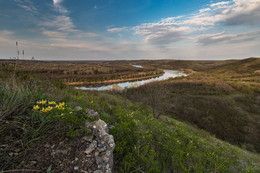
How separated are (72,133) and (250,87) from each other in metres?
45.4

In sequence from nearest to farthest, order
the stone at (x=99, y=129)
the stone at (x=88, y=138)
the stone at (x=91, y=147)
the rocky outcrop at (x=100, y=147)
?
the rocky outcrop at (x=100, y=147) < the stone at (x=91, y=147) < the stone at (x=88, y=138) < the stone at (x=99, y=129)

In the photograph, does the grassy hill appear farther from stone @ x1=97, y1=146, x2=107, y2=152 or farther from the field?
stone @ x1=97, y1=146, x2=107, y2=152

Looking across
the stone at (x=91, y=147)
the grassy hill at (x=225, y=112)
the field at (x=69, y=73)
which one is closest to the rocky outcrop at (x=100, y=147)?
the stone at (x=91, y=147)

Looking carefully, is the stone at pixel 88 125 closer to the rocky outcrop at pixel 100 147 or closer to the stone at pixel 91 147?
the rocky outcrop at pixel 100 147

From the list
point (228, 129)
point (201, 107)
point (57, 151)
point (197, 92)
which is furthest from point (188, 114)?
point (57, 151)

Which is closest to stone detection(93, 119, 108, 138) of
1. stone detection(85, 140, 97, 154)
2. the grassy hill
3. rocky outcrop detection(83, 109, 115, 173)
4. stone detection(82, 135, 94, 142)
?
rocky outcrop detection(83, 109, 115, 173)

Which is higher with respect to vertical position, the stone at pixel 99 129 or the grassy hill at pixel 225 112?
the stone at pixel 99 129

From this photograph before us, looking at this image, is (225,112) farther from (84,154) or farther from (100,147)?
(84,154)

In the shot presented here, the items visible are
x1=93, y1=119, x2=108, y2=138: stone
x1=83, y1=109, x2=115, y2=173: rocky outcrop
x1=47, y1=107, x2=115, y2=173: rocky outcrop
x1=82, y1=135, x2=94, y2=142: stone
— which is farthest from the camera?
x1=93, y1=119, x2=108, y2=138: stone

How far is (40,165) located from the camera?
5.77ft

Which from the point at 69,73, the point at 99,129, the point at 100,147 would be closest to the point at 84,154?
the point at 100,147

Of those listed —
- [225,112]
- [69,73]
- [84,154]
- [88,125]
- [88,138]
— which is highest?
[69,73]

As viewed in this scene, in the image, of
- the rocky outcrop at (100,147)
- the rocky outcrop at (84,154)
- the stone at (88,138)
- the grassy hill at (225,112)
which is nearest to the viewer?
the rocky outcrop at (84,154)

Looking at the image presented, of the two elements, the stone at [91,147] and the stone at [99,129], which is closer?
the stone at [91,147]
